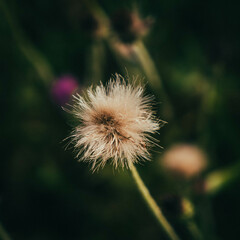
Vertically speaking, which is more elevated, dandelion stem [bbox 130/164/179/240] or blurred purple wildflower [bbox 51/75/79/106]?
blurred purple wildflower [bbox 51/75/79/106]

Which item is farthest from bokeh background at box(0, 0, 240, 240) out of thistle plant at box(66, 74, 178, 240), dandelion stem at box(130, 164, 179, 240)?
thistle plant at box(66, 74, 178, 240)

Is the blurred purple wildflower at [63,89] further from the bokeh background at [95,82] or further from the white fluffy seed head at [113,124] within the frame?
Answer: the white fluffy seed head at [113,124]

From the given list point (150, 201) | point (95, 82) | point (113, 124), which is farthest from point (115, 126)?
point (95, 82)

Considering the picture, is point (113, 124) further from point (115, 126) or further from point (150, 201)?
point (150, 201)

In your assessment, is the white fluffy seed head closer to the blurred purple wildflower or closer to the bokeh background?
the bokeh background

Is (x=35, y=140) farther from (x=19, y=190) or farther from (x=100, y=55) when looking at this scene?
(x=100, y=55)

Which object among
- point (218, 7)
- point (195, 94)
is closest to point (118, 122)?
point (195, 94)

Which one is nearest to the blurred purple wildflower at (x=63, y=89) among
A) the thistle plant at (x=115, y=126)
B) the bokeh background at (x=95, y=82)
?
the bokeh background at (x=95, y=82)

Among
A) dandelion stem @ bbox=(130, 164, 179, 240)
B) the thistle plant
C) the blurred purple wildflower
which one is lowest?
dandelion stem @ bbox=(130, 164, 179, 240)
